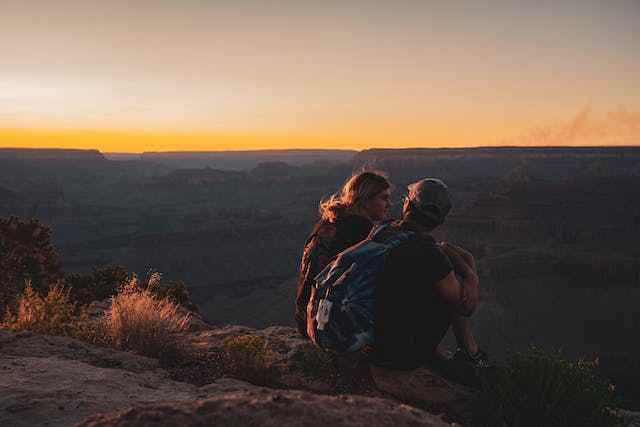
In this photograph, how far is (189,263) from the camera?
5781 centimetres

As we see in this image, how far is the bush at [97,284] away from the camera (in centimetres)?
1044

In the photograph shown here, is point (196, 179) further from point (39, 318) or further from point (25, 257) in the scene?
point (39, 318)

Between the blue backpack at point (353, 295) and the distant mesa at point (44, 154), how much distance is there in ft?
502

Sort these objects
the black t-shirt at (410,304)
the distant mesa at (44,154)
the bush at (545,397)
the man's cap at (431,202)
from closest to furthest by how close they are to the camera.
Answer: the black t-shirt at (410,304) → the man's cap at (431,202) → the bush at (545,397) → the distant mesa at (44,154)

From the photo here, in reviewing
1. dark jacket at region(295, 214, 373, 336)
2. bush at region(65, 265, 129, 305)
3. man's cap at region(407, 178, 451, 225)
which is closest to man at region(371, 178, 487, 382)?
man's cap at region(407, 178, 451, 225)

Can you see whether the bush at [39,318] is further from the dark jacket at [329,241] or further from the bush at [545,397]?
the bush at [545,397]

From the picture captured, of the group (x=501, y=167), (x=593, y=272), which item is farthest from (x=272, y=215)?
(x=501, y=167)

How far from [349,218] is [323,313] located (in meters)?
1.05

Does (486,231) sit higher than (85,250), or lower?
higher

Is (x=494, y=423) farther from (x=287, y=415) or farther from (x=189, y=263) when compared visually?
(x=189, y=263)

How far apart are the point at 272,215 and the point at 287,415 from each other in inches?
3108

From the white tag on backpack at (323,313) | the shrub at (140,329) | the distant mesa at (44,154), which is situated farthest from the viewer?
the distant mesa at (44,154)

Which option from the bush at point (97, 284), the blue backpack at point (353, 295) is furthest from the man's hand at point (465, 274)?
the bush at point (97, 284)

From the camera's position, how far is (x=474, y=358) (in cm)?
415
